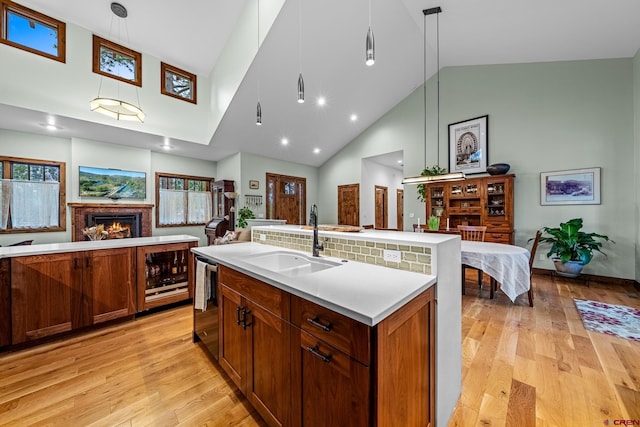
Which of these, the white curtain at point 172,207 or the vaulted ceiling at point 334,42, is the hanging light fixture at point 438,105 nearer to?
the vaulted ceiling at point 334,42

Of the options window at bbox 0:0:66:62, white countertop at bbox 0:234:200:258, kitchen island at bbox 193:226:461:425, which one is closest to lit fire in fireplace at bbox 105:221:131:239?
white countertop at bbox 0:234:200:258

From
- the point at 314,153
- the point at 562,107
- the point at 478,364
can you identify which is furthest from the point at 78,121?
the point at 562,107

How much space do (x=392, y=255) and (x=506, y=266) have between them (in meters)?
2.19

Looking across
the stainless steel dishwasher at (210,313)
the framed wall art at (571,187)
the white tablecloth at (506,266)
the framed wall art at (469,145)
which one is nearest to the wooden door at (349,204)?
the framed wall art at (469,145)

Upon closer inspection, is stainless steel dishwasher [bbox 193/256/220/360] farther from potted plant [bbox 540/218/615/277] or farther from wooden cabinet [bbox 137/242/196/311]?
potted plant [bbox 540/218/615/277]

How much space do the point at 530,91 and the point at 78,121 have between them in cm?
806

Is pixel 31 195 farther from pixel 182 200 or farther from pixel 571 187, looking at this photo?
pixel 571 187

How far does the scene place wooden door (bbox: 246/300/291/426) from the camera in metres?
1.23

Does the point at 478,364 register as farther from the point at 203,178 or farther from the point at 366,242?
the point at 203,178

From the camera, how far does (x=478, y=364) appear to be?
6.50 ft

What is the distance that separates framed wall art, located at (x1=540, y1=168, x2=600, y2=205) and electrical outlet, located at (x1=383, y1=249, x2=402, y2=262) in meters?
4.85

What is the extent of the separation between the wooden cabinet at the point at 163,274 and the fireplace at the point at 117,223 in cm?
274

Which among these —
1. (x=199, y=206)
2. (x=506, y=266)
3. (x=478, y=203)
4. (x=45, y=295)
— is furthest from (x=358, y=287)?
(x=199, y=206)

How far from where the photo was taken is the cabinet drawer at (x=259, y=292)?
1236 mm
